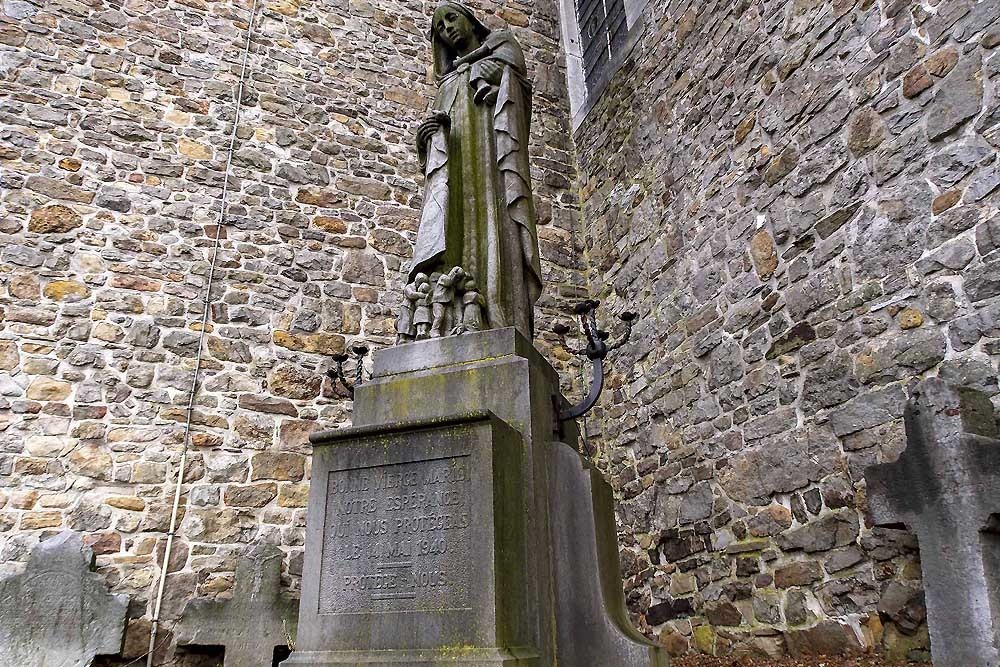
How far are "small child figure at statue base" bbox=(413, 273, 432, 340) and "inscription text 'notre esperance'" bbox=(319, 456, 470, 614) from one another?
2.64 feet

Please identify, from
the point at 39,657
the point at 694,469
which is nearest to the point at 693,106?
the point at 694,469

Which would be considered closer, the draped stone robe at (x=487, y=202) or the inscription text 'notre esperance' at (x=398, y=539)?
the inscription text 'notre esperance' at (x=398, y=539)

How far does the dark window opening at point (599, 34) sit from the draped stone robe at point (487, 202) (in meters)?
5.26

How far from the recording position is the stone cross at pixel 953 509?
3.09m

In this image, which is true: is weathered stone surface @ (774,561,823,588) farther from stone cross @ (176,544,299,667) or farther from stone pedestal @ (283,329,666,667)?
stone cross @ (176,544,299,667)

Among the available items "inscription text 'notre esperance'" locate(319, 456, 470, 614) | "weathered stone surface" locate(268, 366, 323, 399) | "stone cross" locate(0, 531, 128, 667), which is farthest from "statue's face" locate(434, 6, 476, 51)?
"stone cross" locate(0, 531, 128, 667)

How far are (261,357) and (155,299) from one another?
3.54 ft

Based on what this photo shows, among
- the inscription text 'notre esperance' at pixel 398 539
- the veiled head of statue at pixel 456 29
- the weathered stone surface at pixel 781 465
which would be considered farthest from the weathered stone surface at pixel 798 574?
the veiled head of statue at pixel 456 29

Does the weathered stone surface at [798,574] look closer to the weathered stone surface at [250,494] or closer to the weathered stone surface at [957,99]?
the weathered stone surface at [957,99]

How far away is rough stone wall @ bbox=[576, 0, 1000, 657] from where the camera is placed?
4.24 metres

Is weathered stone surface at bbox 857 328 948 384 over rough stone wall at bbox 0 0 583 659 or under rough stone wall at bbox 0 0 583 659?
under

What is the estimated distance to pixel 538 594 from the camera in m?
2.89

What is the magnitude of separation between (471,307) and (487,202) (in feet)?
2.45

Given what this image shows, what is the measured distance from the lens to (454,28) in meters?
4.57
